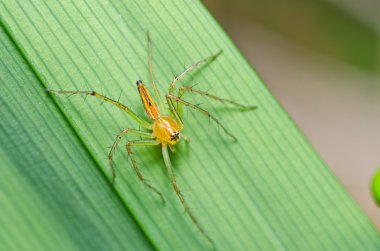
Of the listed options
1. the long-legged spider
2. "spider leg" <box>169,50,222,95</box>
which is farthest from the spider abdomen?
"spider leg" <box>169,50,222,95</box>

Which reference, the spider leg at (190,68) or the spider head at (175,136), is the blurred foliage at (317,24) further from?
the spider head at (175,136)

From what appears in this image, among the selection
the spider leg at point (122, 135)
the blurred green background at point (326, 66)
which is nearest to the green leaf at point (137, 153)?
the spider leg at point (122, 135)

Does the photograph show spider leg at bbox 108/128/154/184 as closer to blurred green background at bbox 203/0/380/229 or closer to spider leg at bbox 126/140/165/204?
spider leg at bbox 126/140/165/204

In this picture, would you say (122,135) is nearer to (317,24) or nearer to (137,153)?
(137,153)

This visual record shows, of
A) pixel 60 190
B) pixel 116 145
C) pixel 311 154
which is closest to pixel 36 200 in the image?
pixel 60 190

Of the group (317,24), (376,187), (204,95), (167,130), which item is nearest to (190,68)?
(204,95)
